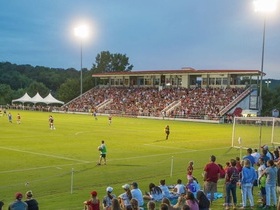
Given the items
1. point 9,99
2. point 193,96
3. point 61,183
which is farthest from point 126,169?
point 9,99

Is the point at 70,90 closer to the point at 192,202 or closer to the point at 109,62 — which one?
the point at 109,62

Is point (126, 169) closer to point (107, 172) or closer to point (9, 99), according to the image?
point (107, 172)

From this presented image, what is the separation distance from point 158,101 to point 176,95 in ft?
12.4

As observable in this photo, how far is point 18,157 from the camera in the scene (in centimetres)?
2647

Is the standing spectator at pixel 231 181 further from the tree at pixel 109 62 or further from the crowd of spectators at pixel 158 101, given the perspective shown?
the tree at pixel 109 62

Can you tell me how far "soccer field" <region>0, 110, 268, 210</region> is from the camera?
57.9 ft

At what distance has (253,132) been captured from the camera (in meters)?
37.9

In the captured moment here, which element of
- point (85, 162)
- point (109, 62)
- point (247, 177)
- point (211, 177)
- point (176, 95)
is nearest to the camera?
point (247, 177)

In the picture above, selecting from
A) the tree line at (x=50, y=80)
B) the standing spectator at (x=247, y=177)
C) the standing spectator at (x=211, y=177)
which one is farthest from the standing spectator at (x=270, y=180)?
the tree line at (x=50, y=80)

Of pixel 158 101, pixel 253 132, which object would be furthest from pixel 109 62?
pixel 253 132

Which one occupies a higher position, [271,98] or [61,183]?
[271,98]

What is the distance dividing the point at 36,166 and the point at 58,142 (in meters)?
11.4

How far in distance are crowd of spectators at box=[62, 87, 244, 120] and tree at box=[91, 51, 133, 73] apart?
3705cm

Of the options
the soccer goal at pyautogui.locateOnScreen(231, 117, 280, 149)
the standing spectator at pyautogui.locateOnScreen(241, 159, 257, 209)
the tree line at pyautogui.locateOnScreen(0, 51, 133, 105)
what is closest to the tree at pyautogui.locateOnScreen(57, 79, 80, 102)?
the tree line at pyautogui.locateOnScreen(0, 51, 133, 105)
